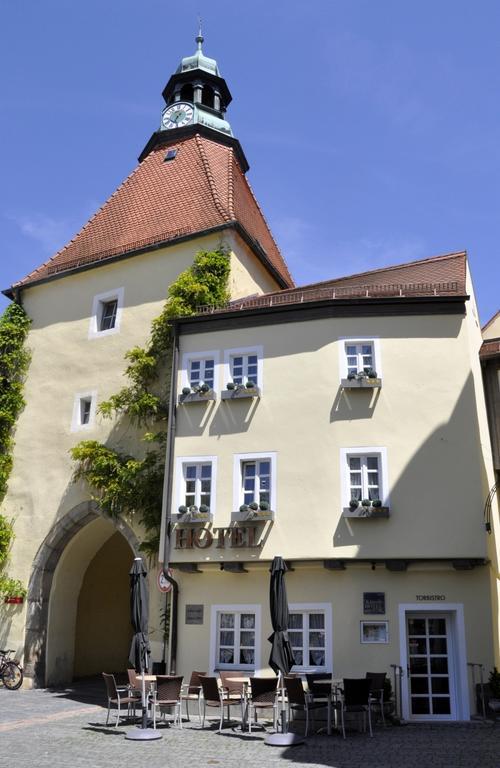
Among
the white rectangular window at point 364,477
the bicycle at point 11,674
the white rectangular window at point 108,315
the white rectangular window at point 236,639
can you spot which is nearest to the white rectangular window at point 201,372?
the white rectangular window at point 364,477

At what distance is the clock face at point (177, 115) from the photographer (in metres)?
27.2

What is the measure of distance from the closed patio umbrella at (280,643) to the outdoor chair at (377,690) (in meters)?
1.47

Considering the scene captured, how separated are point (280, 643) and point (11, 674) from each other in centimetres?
943

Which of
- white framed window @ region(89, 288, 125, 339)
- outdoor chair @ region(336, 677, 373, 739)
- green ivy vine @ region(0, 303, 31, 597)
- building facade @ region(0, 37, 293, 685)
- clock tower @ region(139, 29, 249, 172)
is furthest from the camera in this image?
clock tower @ region(139, 29, 249, 172)

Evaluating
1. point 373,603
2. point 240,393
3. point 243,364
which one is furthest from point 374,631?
point 243,364

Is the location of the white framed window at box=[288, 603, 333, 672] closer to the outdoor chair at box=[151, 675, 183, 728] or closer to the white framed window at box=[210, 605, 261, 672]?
the white framed window at box=[210, 605, 261, 672]

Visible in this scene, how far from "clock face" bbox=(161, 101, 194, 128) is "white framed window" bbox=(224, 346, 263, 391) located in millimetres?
13263

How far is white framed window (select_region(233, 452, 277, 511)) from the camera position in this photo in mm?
15617

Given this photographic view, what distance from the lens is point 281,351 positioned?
16625mm

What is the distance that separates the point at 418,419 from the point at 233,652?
6040mm

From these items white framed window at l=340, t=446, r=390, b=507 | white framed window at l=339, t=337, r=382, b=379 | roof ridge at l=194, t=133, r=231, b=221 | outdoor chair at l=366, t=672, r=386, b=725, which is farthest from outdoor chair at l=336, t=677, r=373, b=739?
roof ridge at l=194, t=133, r=231, b=221

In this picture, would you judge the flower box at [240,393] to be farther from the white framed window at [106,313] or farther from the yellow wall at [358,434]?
the white framed window at [106,313]

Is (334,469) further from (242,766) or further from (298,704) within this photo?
(242,766)

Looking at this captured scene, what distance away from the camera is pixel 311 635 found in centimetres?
1455
